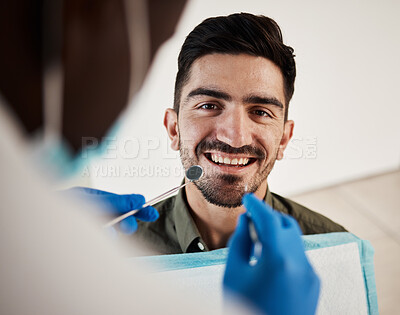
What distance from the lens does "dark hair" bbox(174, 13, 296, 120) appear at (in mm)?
806

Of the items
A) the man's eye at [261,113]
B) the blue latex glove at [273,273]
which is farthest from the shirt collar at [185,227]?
the blue latex glove at [273,273]

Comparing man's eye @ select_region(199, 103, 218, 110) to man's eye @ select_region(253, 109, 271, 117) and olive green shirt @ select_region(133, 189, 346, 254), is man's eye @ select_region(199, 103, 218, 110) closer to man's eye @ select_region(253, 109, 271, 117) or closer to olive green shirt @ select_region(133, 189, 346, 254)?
man's eye @ select_region(253, 109, 271, 117)

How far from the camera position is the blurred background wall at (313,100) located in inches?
33.5

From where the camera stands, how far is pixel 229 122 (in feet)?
2.72

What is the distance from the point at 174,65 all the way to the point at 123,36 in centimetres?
13

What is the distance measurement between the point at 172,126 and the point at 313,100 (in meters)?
0.36

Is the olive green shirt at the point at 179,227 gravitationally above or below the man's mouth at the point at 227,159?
below

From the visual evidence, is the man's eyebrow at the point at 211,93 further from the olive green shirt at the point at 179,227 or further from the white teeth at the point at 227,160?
the olive green shirt at the point at 179,227

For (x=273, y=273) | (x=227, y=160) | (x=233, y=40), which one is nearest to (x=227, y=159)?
(x=227, y=160)

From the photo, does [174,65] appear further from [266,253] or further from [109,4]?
[266,253]

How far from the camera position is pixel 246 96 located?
0.81 meters

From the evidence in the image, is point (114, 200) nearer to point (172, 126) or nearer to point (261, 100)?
point (172, 126)

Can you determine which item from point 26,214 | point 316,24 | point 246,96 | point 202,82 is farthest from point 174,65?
point 26,214

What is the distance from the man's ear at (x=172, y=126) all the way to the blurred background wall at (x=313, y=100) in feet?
0.05
